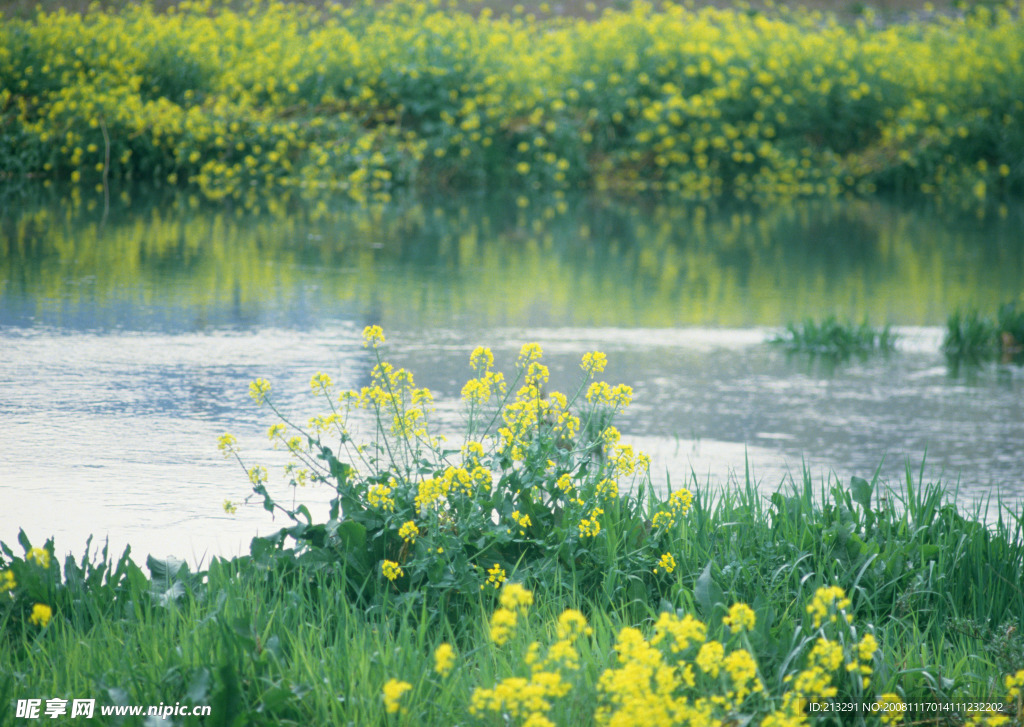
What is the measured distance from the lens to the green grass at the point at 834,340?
7.55 metres

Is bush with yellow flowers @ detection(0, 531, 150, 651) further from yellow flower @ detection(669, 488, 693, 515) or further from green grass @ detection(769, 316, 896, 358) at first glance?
green grass @ detection(769, 316, 896, 358)

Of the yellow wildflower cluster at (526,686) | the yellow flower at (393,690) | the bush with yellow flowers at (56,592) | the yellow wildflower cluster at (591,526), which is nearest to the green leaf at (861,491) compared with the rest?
the yellow wildflower cluster at (591,526)

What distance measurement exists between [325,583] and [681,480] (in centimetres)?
179

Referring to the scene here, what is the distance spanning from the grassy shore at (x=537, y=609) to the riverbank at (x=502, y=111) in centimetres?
1331

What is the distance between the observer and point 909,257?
11.6 metres

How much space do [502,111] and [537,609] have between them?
52.1 feet

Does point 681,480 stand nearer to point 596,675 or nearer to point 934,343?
point 596,675

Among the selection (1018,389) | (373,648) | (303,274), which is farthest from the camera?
(303,274)

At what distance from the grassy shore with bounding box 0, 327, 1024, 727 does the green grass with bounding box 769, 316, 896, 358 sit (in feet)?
12.0

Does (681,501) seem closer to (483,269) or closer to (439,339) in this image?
(439,339)

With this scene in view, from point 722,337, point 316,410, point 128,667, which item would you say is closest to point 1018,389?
point 722,337

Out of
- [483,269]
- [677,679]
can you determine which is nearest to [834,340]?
[483,269]

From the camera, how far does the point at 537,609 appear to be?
3.31m

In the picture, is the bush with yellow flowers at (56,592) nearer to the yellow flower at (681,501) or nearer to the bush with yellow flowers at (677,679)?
the bush with yellow flowers at (677,679)
